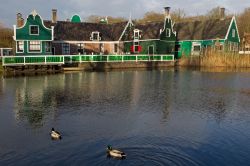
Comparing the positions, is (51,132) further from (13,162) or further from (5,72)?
(5,72)

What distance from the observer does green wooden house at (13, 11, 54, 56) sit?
51.3 m

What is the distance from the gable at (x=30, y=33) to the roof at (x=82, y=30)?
6.91 m

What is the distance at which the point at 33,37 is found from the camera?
170 feet

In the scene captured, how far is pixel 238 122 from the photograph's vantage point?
64.5 ft

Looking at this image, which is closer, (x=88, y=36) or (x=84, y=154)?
(x=84, y=154)

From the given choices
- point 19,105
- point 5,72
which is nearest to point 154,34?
point 5,72

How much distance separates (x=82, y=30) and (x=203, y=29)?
2269 cm

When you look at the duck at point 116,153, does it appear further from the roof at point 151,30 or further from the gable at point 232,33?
the gable at point 232,33

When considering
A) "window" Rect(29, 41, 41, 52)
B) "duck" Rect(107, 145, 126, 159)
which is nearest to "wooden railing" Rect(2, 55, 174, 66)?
"window" Rect(29, 41, 41, 52)

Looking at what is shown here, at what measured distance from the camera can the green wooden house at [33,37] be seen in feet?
168

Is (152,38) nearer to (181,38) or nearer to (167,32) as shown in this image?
(167,32)

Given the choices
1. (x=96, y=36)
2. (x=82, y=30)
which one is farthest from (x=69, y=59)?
(x=96, y=36)

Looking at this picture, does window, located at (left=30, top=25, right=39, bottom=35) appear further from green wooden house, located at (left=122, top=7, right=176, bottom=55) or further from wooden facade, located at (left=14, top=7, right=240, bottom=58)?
green wooden house, located at (left=122, top=7, right=176, bottom=55)

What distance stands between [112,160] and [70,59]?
4084 centimetres
